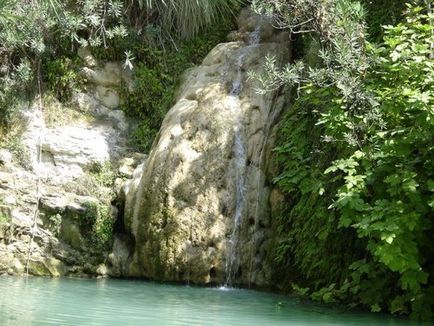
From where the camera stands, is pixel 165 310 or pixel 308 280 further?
pixel 308 280

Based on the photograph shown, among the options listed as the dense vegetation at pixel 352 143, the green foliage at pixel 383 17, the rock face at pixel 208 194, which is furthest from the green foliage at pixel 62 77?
the green foliage at pixel 383 17

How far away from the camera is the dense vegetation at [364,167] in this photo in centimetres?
631

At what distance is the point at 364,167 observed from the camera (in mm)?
6809

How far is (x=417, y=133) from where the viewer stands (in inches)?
254

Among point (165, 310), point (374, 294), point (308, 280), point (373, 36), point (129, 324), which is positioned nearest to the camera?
point (129, 324)

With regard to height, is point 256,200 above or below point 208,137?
below

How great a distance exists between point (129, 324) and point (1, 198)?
15.1 feet

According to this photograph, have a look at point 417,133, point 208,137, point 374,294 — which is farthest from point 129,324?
point 208,137

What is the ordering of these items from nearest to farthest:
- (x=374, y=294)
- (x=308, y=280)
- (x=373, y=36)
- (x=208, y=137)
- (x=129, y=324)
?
(x=129, y=324), (x=374, y=294), (x=308, y=280), (x=373, y=36), (x=208, y=137)

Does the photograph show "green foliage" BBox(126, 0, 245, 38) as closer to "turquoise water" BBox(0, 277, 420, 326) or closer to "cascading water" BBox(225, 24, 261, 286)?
"cascading water" BBox(225, 24, 261, 286)

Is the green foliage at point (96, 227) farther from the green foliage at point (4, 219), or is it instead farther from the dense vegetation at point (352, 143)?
the green foliage at point (4, 219)

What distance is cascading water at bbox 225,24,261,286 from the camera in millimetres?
8680

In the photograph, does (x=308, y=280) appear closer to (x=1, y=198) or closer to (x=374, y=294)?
(x=374, y=294)

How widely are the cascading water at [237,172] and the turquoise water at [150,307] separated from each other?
1.68 ft
